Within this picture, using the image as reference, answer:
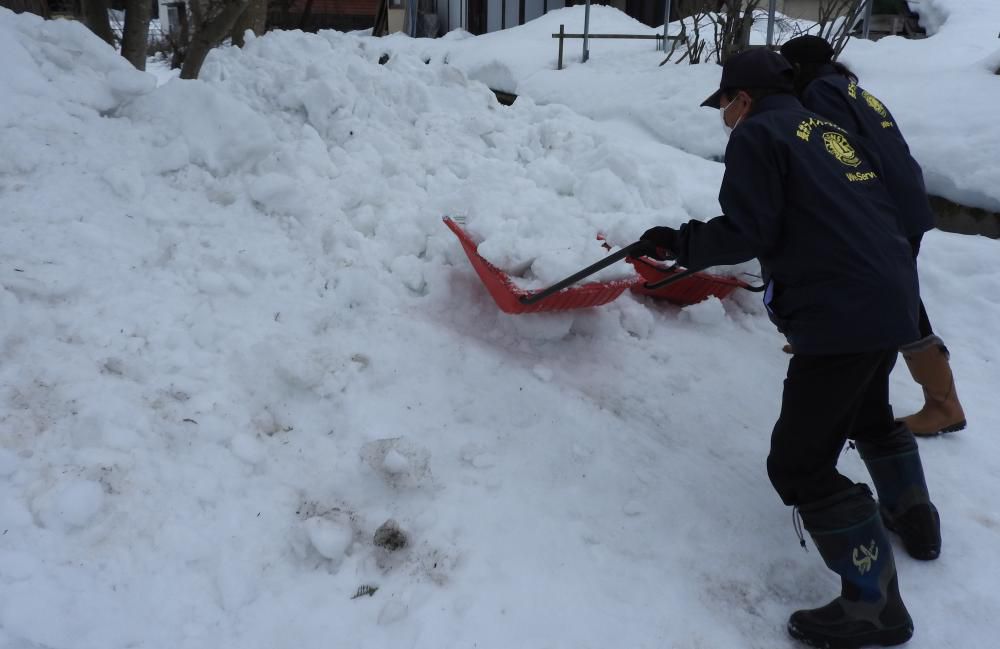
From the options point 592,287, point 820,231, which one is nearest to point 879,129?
point 820,231

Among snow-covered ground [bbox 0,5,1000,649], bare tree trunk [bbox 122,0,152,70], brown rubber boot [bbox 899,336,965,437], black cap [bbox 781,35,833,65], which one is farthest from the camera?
bare tree trunk [bbox 122,0,152,70]

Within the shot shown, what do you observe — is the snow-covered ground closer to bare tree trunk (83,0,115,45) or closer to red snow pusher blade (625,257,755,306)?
red snow pusher blade (625,257,755,306)

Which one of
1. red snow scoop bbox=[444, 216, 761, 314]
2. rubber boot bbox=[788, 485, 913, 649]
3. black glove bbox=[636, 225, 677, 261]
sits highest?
black glove bbox=[636, 225, 677, 261]

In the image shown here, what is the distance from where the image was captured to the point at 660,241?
2357 mm

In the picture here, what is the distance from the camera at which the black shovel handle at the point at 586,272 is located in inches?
96.1

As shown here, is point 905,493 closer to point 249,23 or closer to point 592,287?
point 592,287

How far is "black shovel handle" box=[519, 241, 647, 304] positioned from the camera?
2441mm

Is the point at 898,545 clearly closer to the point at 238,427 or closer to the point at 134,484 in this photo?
the point at 238,427

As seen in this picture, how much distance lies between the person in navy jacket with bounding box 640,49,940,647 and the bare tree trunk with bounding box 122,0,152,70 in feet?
14.7

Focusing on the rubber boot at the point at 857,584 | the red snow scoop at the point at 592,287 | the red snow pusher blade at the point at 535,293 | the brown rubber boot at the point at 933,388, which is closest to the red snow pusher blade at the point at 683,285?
the red snow scoop at the point at 592,287

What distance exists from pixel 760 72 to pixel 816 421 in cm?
106

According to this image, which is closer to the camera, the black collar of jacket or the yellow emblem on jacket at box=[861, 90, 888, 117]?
the black collar of jacket

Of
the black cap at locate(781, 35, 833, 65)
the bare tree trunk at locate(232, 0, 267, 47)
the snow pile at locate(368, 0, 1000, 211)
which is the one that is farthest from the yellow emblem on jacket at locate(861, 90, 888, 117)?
the bare tree trunk at locate(232, 0, 267, 47)

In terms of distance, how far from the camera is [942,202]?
5168 mm
